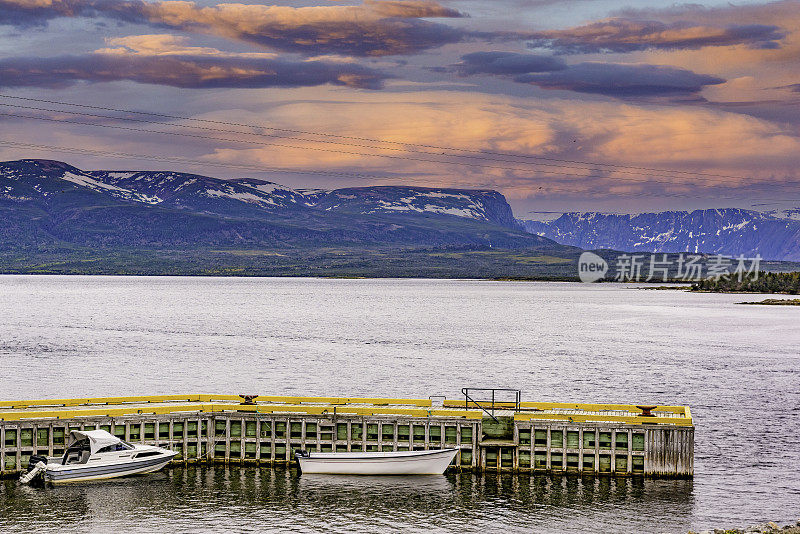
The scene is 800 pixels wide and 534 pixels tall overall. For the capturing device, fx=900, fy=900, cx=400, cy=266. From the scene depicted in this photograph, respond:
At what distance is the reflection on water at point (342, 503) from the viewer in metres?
46.3

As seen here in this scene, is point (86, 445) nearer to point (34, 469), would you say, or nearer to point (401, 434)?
point (34, 469)

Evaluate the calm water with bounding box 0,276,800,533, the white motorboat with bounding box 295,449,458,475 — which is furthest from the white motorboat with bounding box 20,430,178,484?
the white motorboat with bounding box 295,449,458,475

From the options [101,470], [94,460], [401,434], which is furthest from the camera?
[401,434]

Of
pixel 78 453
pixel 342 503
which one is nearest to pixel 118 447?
pixel 78 453

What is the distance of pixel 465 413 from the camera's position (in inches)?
2213

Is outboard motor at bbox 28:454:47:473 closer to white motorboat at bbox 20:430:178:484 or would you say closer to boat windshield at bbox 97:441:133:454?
white motorboat at bbox 20:430:178:484

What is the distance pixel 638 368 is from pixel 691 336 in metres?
72.1

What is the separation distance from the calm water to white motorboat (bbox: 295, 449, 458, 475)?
890 mm

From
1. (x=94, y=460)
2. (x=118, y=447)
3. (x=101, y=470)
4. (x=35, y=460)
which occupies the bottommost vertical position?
(x=101, y=470)

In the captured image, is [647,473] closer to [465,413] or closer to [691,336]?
[465,413]

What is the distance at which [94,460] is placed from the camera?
53.1m

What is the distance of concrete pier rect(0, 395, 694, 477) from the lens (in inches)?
2152

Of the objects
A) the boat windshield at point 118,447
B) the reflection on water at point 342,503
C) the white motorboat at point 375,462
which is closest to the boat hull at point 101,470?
the reflection on water at point 342,503

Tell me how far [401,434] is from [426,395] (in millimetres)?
42464
